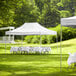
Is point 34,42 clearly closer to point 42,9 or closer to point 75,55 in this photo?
point 42,9

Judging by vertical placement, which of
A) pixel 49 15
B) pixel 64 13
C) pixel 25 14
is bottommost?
pixel 49 15

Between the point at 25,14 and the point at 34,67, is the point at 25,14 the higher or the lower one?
the higher one

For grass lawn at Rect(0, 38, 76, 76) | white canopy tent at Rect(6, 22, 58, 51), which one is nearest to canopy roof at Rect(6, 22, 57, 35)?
white canopy tent at Rect(6, 22, 58, 51)

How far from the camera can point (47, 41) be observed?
90.9 ft

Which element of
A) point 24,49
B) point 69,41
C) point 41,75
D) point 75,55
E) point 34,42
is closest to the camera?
point 41,75

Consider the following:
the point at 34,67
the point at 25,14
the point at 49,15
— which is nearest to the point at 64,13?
the point at 49,15

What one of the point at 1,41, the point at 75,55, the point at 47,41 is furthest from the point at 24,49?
the point at 1,41

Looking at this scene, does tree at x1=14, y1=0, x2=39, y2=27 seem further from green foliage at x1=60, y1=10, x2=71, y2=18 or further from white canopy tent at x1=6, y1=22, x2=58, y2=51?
white canopy tent at x1=6, y1=22, x2=58, y2=51

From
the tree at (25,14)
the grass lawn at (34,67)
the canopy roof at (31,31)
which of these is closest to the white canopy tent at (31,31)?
the canopy roof at (31,31)

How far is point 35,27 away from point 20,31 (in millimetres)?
1269

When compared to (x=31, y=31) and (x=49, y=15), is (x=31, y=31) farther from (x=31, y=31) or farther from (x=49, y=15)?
(x=49, y=15)

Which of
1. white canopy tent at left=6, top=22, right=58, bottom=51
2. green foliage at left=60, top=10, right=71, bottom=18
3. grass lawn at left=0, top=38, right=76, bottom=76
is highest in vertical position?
green foliage at left=60, top=10, right=71, bottom=18

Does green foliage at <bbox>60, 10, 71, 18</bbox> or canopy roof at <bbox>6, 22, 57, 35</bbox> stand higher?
green foliage at <bbox>60, 10, 71, 18</bbox>

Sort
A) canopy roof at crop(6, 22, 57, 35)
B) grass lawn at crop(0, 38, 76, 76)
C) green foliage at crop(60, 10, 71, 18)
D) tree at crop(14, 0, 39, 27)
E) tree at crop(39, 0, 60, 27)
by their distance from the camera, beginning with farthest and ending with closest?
tree at crop(14, 0, 39, 27) → tree at crop(39, 0, 60, 27) → green foliage at crop(60, 10, 71, 18) → canopy roof at crop(6, 22, 57, 35) → grass lawn at crop(0, 38, 76, 76)
